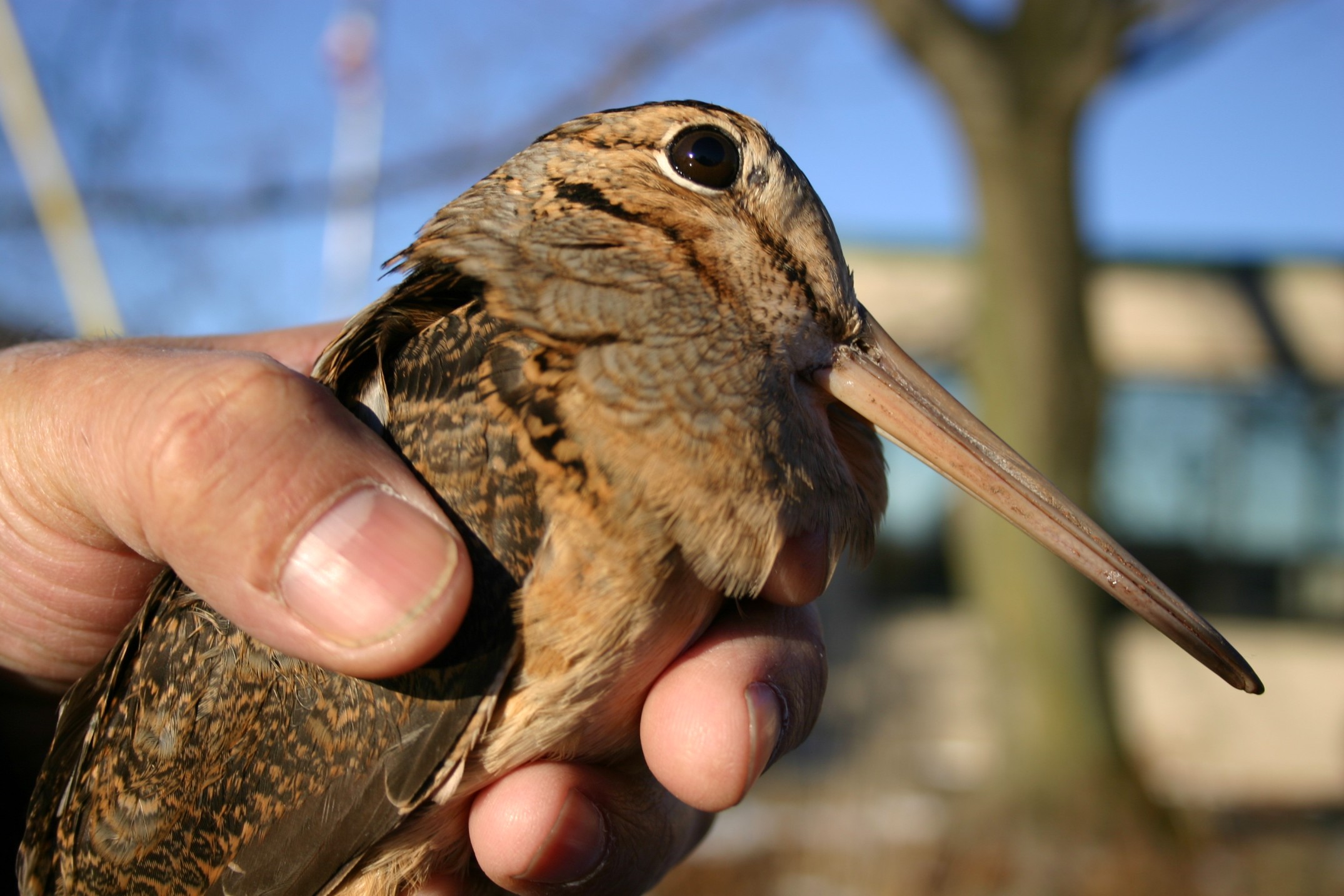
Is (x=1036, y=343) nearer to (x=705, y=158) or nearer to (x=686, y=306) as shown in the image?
(x=705, y=158)

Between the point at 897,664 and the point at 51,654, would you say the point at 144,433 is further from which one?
the point at 897,664

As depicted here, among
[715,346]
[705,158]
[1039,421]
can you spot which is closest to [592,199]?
[705,158]

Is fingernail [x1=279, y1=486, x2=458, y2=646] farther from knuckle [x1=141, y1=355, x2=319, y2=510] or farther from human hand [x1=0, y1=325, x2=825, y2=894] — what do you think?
knuckle [x1=141, y1=355, x2=319, y2=510]

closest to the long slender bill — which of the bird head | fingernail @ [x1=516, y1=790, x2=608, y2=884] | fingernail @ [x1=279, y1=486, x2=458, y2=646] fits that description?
the bird head

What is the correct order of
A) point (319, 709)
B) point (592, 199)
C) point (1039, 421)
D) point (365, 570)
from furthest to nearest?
point (1039, 421)
point (592, 199)
point (319, 709)
point (365, 570)

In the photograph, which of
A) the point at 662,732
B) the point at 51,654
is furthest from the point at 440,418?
the point at 51,654

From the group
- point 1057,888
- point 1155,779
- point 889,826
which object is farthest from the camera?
point 1155,779
